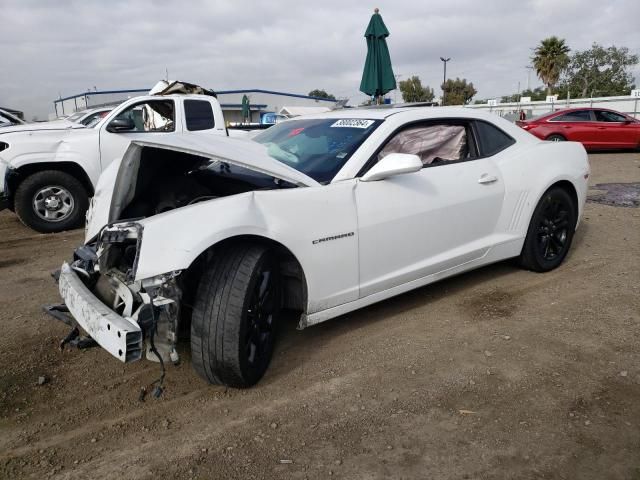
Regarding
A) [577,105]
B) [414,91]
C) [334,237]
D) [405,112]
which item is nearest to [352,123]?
[405,112]

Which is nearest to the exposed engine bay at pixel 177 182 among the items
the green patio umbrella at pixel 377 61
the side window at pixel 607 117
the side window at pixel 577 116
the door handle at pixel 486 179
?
the door handle at pixel 486 179

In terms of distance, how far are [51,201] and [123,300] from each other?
4.69 metres

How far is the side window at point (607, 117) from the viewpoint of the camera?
14133mm

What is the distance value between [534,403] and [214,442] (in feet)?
5.22

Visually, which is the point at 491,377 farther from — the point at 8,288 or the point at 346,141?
the point at 8,288

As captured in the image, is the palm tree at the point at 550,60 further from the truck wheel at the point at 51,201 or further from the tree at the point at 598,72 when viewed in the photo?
the truck wheel at the point at 51,201

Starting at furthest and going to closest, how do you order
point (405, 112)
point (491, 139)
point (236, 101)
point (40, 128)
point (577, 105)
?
point (236, 101), point (577, 105), point (40, 128), point (491, 139), point (405, 112)

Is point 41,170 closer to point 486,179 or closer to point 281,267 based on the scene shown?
point 281,267

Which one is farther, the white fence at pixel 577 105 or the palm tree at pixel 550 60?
the palm tree at pixel 550 60

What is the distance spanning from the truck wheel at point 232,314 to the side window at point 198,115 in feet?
17.1

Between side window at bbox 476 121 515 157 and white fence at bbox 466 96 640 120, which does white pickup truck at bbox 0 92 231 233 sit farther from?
white fence at bbox 466 96 640 120

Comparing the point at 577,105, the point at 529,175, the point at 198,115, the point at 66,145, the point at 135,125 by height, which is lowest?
the point at 529,175

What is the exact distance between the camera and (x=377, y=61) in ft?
28.9

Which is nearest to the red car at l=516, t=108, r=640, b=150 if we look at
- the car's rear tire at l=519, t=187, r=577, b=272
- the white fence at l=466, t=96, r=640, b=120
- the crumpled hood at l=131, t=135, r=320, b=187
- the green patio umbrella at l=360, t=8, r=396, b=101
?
the green patio umbrella at l=360, t=8, r=396, b=101
